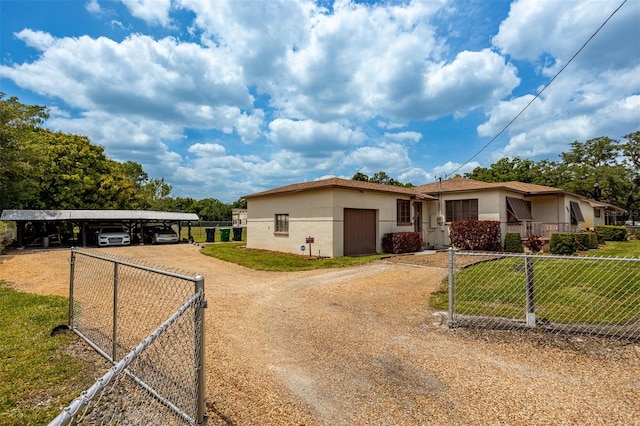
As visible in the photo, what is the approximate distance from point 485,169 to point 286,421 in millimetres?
53355

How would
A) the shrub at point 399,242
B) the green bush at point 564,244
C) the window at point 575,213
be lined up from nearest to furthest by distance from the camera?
the green bush at point 564,244
the shrub at point 399,242
the window at point 575,213

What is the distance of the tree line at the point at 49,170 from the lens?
17.8 metres

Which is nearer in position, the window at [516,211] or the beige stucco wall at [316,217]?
the beige stucco wall at [316,217]

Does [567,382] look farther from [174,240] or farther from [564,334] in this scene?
[174,240]

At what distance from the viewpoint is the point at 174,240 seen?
23062 mm

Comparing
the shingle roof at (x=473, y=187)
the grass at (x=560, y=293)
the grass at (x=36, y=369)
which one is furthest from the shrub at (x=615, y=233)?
the grass at (x=36, y=369)

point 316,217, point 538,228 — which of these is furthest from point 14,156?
point 538,228

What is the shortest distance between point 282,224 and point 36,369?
13.5 metres

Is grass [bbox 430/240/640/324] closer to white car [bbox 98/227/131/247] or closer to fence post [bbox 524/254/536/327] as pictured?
fence post [bbox 524/254/536/327]

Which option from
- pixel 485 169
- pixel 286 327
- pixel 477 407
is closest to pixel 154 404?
pixel 286 327

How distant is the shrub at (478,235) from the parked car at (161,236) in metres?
18.4

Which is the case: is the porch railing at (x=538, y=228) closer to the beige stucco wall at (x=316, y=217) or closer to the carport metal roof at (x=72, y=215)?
the beige stucco wall at (x=316, y=217)

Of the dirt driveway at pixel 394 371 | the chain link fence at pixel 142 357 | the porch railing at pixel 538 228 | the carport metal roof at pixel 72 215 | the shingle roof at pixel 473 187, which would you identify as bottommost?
the dirt driveway at pixel 394 371

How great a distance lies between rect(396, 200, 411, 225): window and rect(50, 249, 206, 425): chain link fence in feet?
42.9
